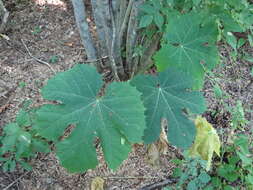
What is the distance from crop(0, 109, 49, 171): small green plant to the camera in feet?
6.92

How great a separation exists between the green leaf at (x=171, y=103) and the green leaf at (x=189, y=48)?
138mm

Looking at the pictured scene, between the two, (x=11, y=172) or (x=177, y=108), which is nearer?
(x=177, y=108)

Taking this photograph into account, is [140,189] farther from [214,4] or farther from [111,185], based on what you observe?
[214,4]

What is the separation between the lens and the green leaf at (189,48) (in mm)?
1827

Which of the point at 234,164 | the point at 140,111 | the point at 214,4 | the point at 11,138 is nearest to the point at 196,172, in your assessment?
the point at 234,164

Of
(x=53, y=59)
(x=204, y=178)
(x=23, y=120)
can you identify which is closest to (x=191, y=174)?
(x=204, y=178)

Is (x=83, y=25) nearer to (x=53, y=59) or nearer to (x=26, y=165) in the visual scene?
(x=53, y=59)

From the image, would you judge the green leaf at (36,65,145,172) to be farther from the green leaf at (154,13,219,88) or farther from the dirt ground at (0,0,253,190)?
the dirt ground at (0,0,253,190)

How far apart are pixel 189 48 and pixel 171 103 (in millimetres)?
A: 389

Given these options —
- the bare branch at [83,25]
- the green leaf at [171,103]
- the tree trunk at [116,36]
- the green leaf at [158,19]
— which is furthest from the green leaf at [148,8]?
the green leaf at [171,103]

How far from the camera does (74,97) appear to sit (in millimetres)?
1595

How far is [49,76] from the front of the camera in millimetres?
2910

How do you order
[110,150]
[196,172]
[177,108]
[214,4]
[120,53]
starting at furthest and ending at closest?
1. [120,53]
2. [196,172]
3. [214,4]
4. [177,108]
5. [110,150]

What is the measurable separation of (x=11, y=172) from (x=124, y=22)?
4.84 feet
